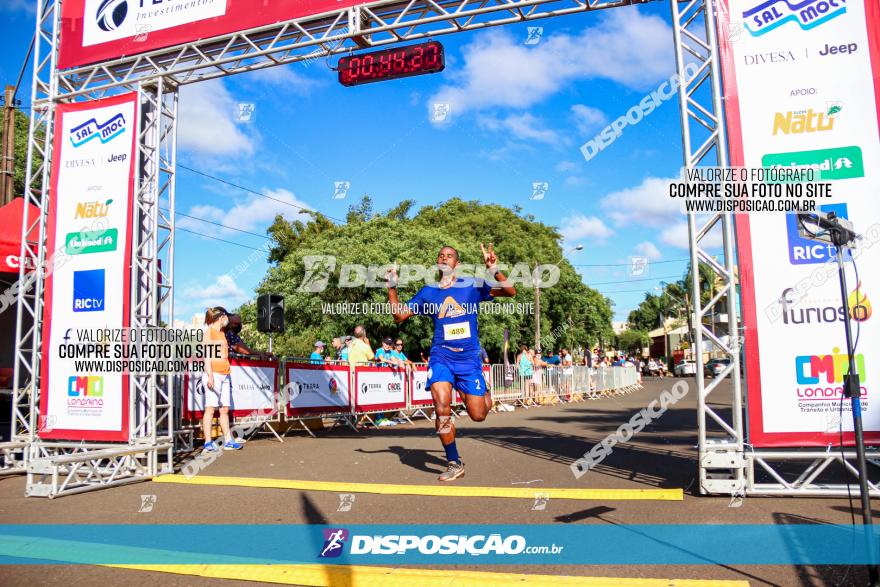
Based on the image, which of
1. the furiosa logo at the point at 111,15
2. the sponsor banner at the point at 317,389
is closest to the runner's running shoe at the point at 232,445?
the sponsor banner at the point at 317,389

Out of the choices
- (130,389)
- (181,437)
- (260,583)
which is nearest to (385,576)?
(260,583)

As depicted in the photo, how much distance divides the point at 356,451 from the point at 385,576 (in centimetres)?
584

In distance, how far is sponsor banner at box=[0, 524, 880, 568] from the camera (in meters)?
3.84

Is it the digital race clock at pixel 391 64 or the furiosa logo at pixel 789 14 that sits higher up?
the digital race clock at pixel 391 64

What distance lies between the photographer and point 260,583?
362 centimetres

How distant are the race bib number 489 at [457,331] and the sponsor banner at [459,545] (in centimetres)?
253

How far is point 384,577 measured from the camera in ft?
11.8

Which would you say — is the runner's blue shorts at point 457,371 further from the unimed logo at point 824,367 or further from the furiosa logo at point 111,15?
the furiosa logo at point 111,15

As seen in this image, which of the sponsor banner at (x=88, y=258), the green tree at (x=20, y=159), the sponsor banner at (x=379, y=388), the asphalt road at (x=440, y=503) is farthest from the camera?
the green tree at (x=20, y=159)

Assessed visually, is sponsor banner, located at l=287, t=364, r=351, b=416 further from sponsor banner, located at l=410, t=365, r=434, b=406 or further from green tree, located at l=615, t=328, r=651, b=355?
green tree, located at l=615, t=328, r=651, b=355

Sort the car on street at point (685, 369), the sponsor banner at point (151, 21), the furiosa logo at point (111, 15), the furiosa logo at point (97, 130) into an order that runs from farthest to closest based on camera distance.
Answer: the car on street at point (685, 369)
the furiosa logo at point (111, 15)
the sponsor banner at point (151, 21)
the furiosa logo at point (97, 130)

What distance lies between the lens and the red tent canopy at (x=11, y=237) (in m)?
10.0

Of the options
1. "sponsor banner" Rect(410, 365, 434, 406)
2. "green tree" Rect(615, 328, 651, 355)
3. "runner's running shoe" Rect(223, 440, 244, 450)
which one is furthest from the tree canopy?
"green tree" Rect(615, 328, 651, 355)

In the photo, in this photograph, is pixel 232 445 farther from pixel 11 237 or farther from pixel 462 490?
pixel 462 490
